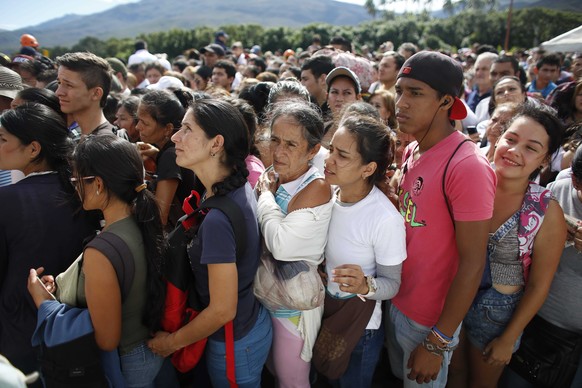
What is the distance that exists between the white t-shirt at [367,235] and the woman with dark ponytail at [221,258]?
0.45m

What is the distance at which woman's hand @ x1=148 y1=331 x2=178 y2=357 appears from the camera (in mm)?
1897

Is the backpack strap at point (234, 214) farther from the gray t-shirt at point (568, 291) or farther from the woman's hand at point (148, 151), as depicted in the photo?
the gray t-shirt at point (568, 291)

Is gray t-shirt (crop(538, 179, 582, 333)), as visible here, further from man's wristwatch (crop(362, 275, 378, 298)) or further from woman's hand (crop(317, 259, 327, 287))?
woman's hand (crop(317, 259, 327, 287))

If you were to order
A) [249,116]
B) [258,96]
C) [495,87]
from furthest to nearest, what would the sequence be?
[495,87], [258,96], [249,116]

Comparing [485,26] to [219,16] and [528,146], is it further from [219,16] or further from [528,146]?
[219,16]

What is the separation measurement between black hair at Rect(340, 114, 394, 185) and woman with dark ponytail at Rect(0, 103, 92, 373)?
1637 mm

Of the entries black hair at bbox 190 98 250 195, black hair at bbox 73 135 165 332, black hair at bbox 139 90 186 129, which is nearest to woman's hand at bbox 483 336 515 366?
black hair at bbox 190 98 250 195

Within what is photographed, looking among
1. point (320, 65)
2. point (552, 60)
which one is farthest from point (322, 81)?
point (552, 60)

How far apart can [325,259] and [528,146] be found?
1276mm

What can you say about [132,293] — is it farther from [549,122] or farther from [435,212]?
[549,122]

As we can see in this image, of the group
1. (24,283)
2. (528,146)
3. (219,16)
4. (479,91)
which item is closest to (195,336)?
(24,283)

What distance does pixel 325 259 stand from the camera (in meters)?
2.21

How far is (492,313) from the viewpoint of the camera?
2.10 m

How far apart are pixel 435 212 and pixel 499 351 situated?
2.86 ft
